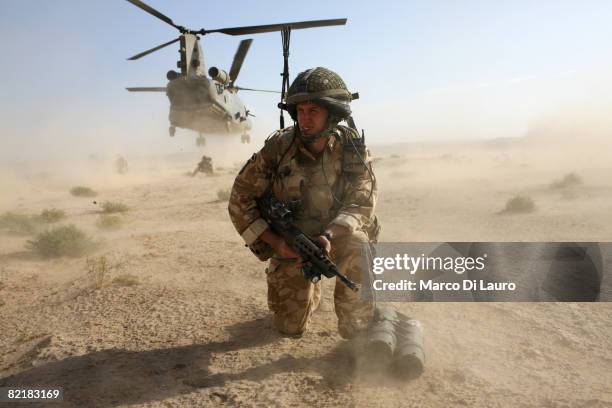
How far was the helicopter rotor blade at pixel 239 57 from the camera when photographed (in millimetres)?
14930

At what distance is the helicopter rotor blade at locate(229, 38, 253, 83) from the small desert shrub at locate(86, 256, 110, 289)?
36.8 feet

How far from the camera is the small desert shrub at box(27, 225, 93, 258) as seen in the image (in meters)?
6.30

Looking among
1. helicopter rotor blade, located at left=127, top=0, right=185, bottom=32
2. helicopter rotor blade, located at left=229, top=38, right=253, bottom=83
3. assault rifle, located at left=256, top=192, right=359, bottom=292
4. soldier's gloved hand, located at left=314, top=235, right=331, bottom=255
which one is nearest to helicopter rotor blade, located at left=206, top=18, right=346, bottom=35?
helicopter rotor blade, located at left=127, top=0, right=185, bottom=32

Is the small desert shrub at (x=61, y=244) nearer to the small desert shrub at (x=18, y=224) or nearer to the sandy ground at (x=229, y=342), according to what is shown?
the sandy ground at (x=229, y=342)

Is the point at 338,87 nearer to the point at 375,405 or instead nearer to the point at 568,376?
the point at 375,405

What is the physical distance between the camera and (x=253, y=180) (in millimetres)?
3322

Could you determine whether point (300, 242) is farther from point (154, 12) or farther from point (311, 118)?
point (154, 12)

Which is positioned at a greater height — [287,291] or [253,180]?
[253,180]

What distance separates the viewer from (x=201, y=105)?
42.0ft

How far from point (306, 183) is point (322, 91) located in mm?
728

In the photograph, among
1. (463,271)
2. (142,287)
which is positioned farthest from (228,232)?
(463,271)

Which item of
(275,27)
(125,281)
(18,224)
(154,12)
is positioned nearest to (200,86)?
(154,12)

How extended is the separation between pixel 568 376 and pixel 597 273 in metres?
2.58

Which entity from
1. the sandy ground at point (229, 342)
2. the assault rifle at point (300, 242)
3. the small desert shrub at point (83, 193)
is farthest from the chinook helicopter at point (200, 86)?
the assault rifle at point (300, 242)
